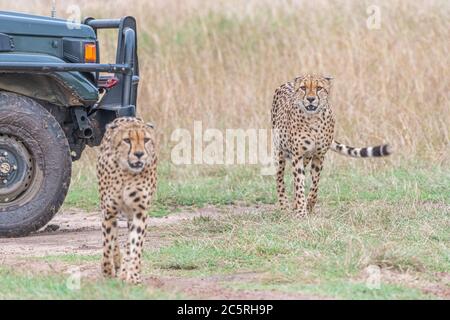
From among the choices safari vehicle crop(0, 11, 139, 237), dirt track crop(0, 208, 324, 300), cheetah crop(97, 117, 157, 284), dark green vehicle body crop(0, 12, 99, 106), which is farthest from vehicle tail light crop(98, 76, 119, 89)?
cheetah crop(97, 117, 157, 284)

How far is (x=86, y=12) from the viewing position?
13.6 meters

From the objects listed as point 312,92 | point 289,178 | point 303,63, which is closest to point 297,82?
point 312,92

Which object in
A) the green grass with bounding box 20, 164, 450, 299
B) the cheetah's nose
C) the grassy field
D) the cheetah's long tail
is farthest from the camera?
the cheetah's long tail

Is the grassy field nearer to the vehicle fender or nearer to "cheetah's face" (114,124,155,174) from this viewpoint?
"cheetah's face" (114,124,155,174)

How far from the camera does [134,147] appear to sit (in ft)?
18.1

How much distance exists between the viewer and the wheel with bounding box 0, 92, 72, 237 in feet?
24.1

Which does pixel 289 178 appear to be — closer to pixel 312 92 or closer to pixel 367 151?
pixel 367 151

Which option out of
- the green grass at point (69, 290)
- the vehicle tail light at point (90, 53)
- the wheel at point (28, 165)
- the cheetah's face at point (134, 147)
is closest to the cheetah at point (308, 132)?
the vehicle tail light at point (90, 53)

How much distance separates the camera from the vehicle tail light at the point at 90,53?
759cm

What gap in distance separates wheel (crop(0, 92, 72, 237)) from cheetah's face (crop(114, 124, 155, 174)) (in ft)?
6.05

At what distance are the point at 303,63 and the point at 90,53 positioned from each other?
458cm

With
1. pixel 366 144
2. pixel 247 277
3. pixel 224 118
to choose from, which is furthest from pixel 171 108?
pixel 247 277

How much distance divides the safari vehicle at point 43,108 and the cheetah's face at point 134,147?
1.71 m

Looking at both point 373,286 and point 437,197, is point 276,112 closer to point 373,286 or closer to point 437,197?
point 437,197
